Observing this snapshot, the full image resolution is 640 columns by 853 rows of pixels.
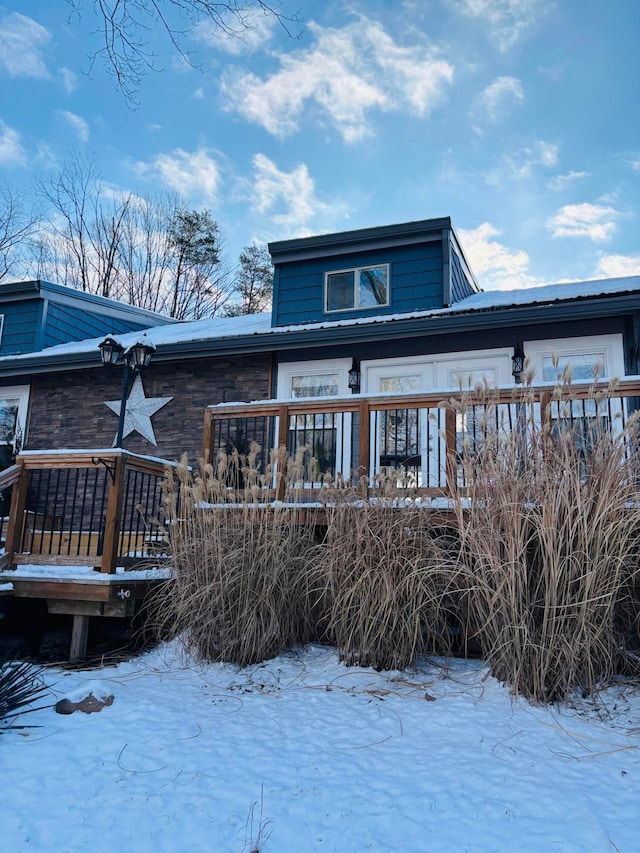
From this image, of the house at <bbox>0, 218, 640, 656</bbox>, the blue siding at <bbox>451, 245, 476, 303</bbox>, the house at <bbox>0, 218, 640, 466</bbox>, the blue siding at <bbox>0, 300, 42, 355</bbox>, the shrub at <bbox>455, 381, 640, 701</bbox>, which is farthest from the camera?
the blue siding at <bbox>0, 300, 42, 355</bbox>

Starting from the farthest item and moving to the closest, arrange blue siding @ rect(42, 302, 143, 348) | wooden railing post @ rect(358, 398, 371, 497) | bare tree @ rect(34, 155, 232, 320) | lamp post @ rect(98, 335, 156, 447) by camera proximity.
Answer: bare tree @ rect(34, 155, 232, 320) < blue siding @ rect(42, 302, 143, 348) < lamp post @ rect(98, 335, 156, 447) < wooden railing post @ rect(358, 398, 371, 497)

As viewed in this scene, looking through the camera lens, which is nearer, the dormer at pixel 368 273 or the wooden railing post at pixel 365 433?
the wooden railing post at pixel 365 433

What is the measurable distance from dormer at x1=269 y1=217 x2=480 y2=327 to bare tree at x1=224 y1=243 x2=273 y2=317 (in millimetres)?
10674

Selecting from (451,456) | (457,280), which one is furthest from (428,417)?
(457,280)

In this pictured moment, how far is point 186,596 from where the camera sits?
4.31 m

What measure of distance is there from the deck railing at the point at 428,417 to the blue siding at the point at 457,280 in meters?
2.46

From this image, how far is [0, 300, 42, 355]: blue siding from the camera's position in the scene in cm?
1119

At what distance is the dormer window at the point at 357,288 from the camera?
28.6 feet

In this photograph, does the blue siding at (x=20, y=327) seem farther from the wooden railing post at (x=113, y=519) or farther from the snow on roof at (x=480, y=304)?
the wooden railing post at (x=113, y=519)

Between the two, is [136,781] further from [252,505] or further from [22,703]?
[252,505]

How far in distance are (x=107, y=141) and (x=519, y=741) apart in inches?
353

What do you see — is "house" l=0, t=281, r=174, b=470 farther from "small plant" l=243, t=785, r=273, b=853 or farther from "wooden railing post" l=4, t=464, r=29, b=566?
"small plant" l=243, t=785, r=273, b=853

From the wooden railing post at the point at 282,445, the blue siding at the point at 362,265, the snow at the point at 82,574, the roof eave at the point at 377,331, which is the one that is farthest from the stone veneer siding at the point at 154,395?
the snow at the point at 82,574

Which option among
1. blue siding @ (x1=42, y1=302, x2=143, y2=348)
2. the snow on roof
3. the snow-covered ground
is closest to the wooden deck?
the snow-covered ground
